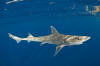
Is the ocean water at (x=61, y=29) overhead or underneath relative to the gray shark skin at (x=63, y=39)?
underneath

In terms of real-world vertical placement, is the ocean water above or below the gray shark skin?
below

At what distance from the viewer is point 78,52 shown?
38.3m

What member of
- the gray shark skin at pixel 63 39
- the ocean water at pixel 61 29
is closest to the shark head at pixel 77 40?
the gray shark skin at pixel 63 39

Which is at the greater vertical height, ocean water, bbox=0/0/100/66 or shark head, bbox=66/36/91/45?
shark head, bbox=66/36/91/45

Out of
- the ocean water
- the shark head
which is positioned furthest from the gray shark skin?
the ocean water

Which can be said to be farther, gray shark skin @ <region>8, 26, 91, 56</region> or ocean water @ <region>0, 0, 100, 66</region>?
ocean water @ <region>0, 0, 100, 66</region>

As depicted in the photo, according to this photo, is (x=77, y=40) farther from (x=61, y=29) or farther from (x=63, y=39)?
(x=61, y=29)

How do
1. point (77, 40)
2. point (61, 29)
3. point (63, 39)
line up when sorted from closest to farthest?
point (77, 40) < point (63, 39) < point (61, 29)

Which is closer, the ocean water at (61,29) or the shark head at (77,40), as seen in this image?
the shark head at (77,40)

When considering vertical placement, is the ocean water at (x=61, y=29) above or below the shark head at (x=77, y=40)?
below

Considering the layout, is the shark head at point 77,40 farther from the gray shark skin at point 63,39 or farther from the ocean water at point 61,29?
the ocean water at point 61,29

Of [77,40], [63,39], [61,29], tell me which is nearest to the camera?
[77,40]

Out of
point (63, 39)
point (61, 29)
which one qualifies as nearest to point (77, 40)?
point (63, 39)

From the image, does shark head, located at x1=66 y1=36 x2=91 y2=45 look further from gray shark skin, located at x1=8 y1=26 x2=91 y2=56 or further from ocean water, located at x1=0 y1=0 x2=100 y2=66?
ocean water, located at x1=0 y1=0 x2=100 y2=66
